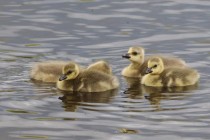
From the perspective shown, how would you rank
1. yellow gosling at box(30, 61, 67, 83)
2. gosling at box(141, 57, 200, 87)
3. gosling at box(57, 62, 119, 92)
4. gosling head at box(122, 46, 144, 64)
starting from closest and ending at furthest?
gosling at box(57, 62, 119, 92) → gosling at box(141, 57, 200, 87) → yellow gosling at box(30, 61, 67, 83) → gosling head at box(122, 46, 144, 64)

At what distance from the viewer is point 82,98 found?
9.12 metres

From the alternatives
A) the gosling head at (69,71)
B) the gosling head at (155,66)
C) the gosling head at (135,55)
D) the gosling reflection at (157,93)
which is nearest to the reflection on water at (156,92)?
the gosling reflection at (157,93)

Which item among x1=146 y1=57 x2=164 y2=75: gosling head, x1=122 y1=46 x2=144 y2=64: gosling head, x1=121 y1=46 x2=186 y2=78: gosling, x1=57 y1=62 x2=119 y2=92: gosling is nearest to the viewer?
x1=57 y1=62 x2=119 y2=92: gosling

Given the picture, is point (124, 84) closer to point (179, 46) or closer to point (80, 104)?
point (80, 104)

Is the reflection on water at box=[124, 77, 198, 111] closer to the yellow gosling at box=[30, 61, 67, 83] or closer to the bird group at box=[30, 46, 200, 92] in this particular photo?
the bird group at box=[30, 46, 200, 92]

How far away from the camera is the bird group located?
9367 mm

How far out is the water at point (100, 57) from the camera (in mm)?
7938

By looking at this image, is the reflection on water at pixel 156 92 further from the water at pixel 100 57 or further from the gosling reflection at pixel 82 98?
the gosling reflection at pixel 82 98

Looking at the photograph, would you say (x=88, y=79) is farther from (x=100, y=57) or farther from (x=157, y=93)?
(x=100, y=57)

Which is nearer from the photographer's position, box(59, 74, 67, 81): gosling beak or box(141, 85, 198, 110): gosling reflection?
box(141, 85, 198, 110): gosling reflection

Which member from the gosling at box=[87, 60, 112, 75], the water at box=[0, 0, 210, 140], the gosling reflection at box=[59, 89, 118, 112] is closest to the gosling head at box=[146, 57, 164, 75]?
the water at box=[0, 0, 210, 140]

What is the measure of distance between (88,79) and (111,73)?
0.63 metres

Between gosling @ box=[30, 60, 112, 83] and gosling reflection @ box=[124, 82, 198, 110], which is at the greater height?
gosling @ box=[30, 60, 112, 83]

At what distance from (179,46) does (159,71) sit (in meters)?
1.87
